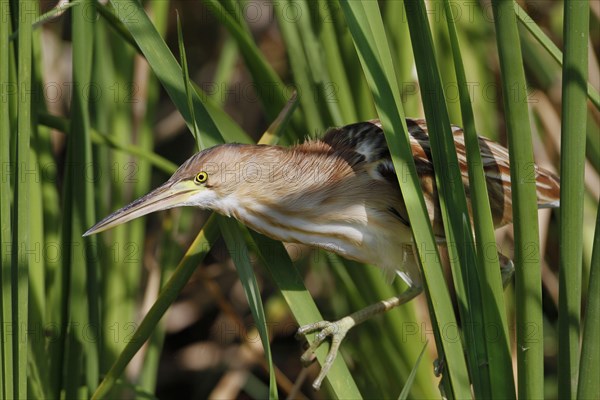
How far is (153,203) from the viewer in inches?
48.2

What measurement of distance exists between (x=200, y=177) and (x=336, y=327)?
0.33 metres

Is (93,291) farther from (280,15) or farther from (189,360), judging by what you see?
(189,360)

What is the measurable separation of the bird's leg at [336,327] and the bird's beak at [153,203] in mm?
267

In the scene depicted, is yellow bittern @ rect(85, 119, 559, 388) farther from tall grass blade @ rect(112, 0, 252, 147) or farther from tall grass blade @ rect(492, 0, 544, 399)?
tall grass blade @ rect(492, 0, 544, 399)

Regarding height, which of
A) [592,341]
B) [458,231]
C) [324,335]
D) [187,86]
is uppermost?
[187,86]

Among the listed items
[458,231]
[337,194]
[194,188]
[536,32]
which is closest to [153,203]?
[194,188]

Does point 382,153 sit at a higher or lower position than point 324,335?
higher

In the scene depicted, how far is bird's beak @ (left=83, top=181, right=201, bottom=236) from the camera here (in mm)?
1197

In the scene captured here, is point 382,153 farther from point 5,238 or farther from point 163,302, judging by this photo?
point 5,238

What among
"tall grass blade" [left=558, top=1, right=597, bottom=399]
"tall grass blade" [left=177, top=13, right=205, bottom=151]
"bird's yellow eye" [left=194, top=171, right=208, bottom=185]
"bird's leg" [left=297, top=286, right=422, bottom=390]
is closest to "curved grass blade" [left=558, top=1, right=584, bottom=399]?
"tall grass blade" [left=558, top=1, right=597, bottom=399]

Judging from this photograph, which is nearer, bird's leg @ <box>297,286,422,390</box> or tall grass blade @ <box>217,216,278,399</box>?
tall grass blade @ <box>217,216,278,399</box>

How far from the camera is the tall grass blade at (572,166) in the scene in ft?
2.67

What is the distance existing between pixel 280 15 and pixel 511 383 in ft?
2.44

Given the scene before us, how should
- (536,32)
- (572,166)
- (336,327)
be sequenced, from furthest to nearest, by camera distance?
(336,327) < (536,32) < (572,166)
